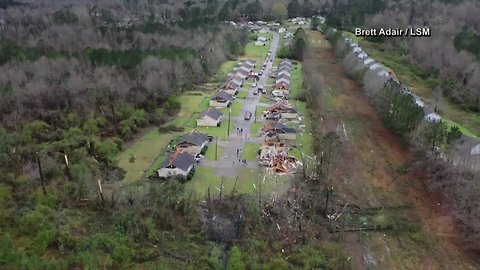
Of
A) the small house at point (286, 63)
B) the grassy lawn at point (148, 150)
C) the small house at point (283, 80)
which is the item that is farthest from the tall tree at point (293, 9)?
the grassy lawn at point (148, 150)

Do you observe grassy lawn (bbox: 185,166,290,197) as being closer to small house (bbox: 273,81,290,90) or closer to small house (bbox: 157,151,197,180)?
small house (bbox: 157,151,197,180)

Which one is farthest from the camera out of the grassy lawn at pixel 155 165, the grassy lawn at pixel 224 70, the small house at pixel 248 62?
the small house at pixel 248 62

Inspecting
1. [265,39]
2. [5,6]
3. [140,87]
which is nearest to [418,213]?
[140,87]

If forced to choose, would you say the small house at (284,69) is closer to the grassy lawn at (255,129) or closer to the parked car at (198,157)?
the grassy lawn at (255,129)

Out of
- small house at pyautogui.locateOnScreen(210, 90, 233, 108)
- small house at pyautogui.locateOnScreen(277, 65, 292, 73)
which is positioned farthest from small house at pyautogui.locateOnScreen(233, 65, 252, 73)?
small house at pyautogui.locateOnScreen(210, 90, 233, 108)

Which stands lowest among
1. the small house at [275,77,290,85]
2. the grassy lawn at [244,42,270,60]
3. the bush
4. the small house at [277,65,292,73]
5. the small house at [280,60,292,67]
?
the bush

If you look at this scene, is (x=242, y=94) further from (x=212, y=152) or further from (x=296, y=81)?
(x=212, y=152)

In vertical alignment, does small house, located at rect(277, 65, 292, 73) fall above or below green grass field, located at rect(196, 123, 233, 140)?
above
